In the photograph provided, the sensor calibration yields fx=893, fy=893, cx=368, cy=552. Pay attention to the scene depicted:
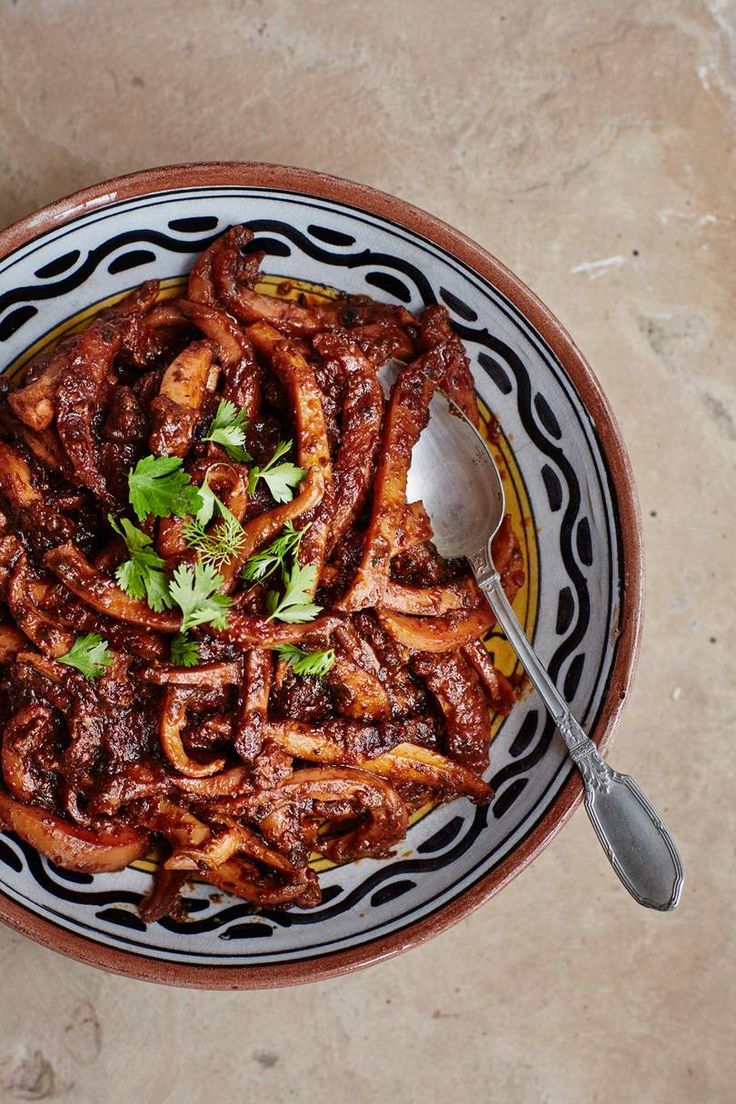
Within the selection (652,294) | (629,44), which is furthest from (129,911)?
(629,44)

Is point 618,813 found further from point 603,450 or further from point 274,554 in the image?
point 274,554

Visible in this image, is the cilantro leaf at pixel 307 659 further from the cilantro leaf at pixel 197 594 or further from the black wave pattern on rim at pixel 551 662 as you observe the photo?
the black wave pattern on rim at pixel 551 662

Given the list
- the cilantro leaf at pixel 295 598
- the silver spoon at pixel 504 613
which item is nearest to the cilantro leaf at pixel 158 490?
the cilantro leaf at pixel 295 598

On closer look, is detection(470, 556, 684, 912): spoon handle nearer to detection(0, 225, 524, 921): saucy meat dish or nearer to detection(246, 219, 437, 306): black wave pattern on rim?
detection(0, 225, 524, 921): saucy meat dish

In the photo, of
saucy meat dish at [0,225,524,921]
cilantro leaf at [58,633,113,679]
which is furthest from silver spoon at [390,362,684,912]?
Answer: cilantro leaf at [58,633,113,679]

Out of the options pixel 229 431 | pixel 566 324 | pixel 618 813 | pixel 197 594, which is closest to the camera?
pixel 197 594

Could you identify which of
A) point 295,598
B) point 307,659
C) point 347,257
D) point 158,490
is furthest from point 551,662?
point 347,257

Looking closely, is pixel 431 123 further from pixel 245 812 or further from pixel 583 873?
pixel 583 873
